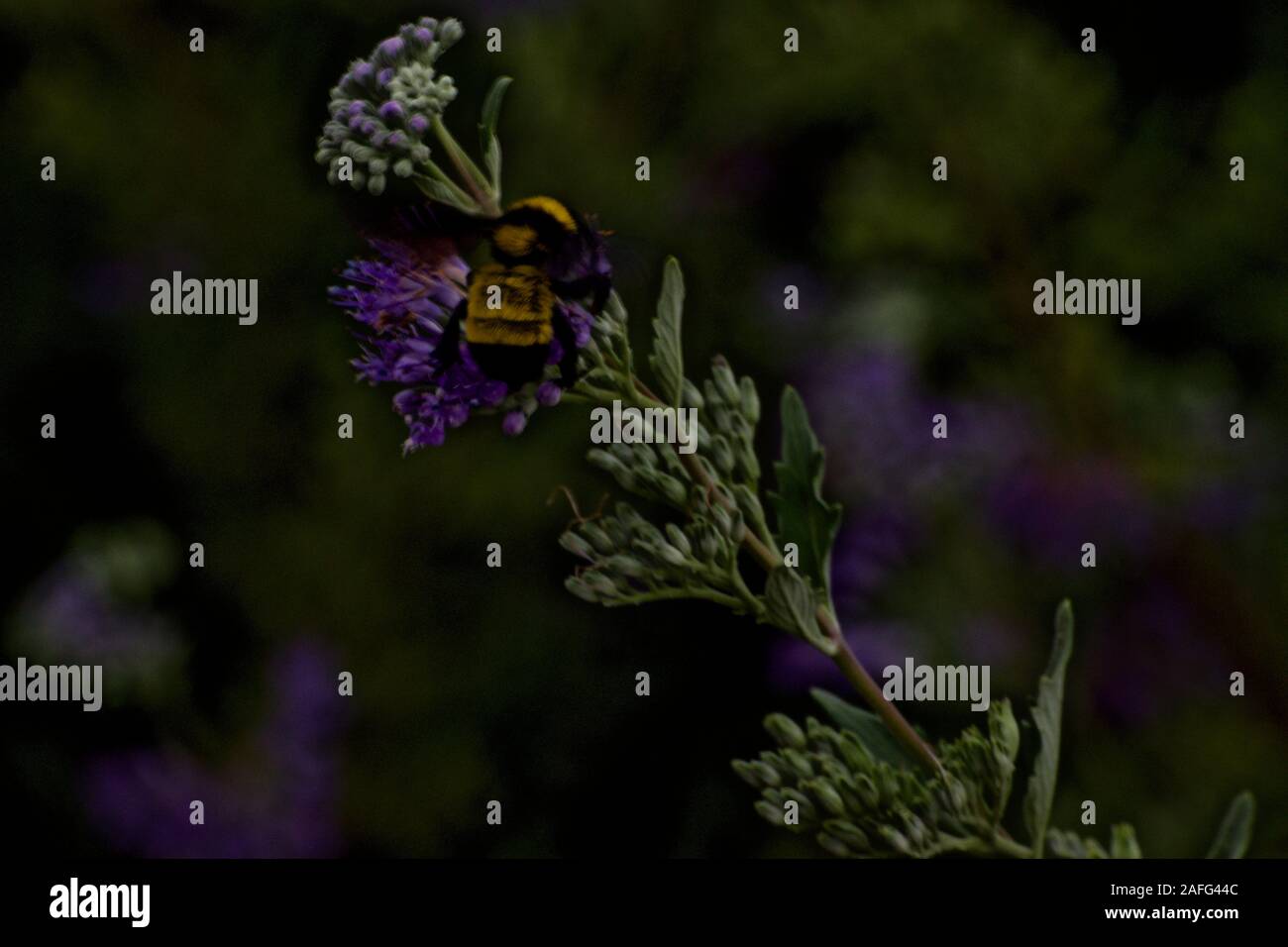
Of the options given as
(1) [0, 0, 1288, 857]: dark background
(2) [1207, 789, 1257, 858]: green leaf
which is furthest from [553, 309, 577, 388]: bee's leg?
(1) [0, 0, 1288, 857]: dark background

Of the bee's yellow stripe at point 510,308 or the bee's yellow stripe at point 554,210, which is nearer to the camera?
the bee's yellow stripe at point 510,308

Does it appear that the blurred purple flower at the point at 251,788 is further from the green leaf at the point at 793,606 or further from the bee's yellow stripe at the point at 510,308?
Answer: the green leaf at the point at 793,606

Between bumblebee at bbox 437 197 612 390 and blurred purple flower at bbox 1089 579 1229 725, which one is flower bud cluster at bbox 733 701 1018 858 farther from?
blurred purple flower at bbox 1089 579 1229 725

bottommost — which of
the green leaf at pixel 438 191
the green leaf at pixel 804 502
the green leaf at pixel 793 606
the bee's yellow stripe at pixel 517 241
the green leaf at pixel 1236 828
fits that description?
the green leaf at pixel 1236 828

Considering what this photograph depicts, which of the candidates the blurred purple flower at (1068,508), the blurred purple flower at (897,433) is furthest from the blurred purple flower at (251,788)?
the blurred purple flower at (1068,508)

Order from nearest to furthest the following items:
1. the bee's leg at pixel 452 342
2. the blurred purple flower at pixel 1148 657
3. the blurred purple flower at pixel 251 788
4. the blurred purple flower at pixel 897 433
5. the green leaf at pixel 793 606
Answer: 1. the green leaf at pixel 793 606
2. the bee's leg at pixel 452 342
3. the blurred purple flower at pixel 1148 657
4. the blurred purple flower at pixel 897 433
5. the blurred purple flower at pixel 251 788

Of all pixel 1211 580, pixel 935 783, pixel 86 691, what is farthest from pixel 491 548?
pixel 935 783

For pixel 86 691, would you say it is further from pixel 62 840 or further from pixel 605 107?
pixel 605 107
